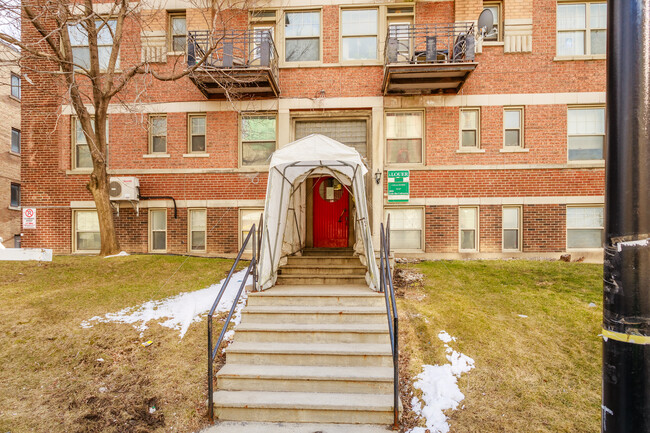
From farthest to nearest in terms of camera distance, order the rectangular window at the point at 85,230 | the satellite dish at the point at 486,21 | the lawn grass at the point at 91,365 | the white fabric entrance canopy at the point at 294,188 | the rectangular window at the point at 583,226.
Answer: the rectangular window at the point at 85,230 < the rectangular window at the point at 583,226 < the satellite dish at the point at 486,21 < the white fabric entrance canopy at the point at 294,188 < the lawn grass at the point at 91,365

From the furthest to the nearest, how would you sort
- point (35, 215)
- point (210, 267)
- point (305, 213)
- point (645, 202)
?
point (35, 215) → point (305, 213) → point (210, 267) → point (645, 202)

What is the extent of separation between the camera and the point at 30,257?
953 centimetres

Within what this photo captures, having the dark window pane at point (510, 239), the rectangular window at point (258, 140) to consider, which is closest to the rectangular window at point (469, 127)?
the dark window pane at point (510, 239)

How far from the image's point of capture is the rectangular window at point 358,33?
35.7ft

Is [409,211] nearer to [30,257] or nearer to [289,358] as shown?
[289,358]

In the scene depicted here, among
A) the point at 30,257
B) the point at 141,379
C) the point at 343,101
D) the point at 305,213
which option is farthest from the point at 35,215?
the point at 343,101

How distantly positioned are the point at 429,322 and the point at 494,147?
7.15m

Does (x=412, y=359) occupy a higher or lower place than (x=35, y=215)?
lower

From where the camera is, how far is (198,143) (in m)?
11.3

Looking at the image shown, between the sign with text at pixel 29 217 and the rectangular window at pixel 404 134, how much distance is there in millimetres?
11846

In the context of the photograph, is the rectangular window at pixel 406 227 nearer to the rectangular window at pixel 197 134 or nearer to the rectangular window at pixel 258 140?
the rectangular window at pixel 258 140

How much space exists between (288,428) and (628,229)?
3928mm

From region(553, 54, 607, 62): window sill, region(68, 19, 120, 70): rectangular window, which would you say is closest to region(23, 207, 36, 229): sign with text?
region(68, 19, 120, 70): rectangular window

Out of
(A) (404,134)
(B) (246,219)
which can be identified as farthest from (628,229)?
(B) (246,219)
